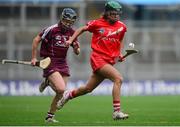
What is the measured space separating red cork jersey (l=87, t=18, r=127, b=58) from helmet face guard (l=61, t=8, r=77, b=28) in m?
0.50

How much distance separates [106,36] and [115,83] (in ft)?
3.46

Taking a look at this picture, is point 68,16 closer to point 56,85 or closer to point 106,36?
point 106,36

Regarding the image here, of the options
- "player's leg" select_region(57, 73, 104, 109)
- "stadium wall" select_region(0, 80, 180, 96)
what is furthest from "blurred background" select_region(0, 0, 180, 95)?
"player's leg" select_region(57, 73, 104, 109)

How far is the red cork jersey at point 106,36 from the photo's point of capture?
17594mm

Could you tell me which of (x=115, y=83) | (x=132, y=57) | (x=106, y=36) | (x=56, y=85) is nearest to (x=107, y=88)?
(x=132, y=57)

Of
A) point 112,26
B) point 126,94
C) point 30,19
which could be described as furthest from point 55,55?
point 30,19

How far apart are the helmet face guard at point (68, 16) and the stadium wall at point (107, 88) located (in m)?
19.7

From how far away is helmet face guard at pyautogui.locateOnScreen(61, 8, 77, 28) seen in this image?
1792cm

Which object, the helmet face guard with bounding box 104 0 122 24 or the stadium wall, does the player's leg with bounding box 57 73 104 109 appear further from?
the stadium wall

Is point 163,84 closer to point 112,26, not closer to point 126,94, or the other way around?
point 126,94

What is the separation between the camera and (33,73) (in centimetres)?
3828

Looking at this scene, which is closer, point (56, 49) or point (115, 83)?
point (115, 83)

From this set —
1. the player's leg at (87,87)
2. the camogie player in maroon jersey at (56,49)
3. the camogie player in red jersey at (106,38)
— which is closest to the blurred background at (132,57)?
the player's leg at (87,87)

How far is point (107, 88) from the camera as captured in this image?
38281mm
